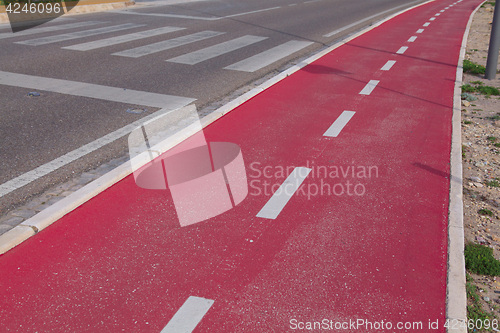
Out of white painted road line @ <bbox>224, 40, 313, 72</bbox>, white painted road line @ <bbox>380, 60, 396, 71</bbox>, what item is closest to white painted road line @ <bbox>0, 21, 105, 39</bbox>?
white painted road line @ <bbox>224, 40, 313, 72</bbox>

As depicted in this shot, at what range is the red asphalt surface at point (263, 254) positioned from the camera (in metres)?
3.57

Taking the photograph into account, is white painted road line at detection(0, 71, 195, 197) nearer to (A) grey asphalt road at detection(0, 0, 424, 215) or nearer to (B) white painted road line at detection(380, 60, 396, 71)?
(A) grey asphalt road at detection(0, 0, 424, 215)

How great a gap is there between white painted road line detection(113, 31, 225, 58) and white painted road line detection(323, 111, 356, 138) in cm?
626

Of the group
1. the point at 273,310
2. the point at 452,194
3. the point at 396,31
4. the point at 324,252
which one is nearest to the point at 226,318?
the point at 273,310

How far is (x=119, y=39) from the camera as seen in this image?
14.2 meters

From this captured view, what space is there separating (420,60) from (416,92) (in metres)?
3.75

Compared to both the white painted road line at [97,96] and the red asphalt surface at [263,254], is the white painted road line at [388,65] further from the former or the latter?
the white painted road line at [97,96]

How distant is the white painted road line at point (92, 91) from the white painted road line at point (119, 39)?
10.6ft

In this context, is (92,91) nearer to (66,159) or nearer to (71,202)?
(66,159)

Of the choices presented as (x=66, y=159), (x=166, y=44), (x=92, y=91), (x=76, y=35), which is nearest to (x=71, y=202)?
(x=66, y=159)

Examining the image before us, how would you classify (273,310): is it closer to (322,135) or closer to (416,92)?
(322,135)

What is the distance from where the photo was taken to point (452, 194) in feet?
17.6

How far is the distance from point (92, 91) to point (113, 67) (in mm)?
2048

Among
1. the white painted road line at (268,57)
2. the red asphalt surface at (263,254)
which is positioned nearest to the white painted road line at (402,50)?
the white painted road line at (268,57)
